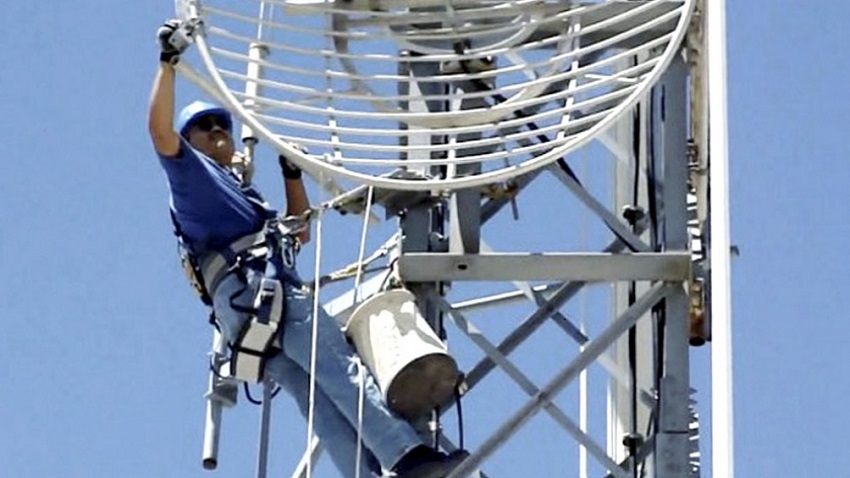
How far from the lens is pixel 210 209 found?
13.6 meters

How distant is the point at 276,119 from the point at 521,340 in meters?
1.32

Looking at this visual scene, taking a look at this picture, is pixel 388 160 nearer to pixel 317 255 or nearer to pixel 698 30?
pixel 317 255

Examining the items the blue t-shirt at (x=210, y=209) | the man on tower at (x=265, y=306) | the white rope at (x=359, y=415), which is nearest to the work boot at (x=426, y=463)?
the man on tower at (x=265, y=306)

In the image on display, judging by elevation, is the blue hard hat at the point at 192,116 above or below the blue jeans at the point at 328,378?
above

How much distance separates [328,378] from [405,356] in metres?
0.38

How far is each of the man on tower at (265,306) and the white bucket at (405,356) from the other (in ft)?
0.31

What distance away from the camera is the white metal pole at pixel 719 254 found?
11.5m

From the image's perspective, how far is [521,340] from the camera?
13.8m

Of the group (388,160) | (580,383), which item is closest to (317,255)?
(388,160)

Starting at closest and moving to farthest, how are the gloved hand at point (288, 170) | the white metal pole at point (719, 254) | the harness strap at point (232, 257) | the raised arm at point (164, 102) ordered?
the white metal pole at point (719, 254), the raised arm at point (164, 102), the harness strap at point (232, 257), the gloved hand at point (288, 170)

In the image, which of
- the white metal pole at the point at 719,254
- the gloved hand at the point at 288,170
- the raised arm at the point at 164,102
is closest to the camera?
the white metal pole at the point at 719,254

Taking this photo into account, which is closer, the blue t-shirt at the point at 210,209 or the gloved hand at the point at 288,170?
the blue t-shirt at the point at 210,209

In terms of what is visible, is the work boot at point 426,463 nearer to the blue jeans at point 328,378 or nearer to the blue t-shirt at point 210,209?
the blue jeans at point 328,378

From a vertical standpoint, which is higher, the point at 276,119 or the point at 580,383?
the point at 276,119
